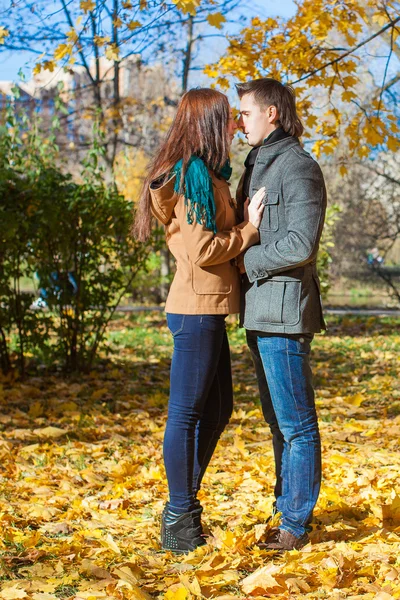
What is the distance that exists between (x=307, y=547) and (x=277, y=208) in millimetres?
1326

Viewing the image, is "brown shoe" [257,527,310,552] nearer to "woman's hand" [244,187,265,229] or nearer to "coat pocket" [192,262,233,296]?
"coat pocket" [192,262,233,296]

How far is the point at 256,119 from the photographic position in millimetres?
2811

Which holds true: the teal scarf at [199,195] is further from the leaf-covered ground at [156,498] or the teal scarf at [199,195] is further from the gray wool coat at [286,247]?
the leaf-covered ground at [156,498]

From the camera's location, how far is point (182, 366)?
2.83 meters

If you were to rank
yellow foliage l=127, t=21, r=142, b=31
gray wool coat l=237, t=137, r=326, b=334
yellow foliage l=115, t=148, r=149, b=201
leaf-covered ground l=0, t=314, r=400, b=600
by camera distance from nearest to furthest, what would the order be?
leaf-covered ground l=0, t=314, r=400, b=600 < gray wool coat l=237, t=137, r=326, b=334 < yellow foliage l=127, t=21, r=142, b=31 < yellow foliage l=115, t=148, r=149, b=201

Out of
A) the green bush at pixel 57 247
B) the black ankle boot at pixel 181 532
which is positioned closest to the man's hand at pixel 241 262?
the black ankle boot at pixel 181 532

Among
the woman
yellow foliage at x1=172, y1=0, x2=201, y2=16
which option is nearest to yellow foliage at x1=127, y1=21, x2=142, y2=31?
yellow foliage at x1=172, y1=0, x2=201, y2=16

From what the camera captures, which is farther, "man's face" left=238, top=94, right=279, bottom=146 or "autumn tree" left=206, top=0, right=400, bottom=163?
"autumn tree" left=206, top=0, right=400, bottom=163

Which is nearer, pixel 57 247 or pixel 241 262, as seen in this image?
pixel 241 262

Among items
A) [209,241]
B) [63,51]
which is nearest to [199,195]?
[209,241]

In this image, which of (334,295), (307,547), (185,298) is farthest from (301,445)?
(334,295)

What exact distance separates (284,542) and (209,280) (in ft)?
3.50

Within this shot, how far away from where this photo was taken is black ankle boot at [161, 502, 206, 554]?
2.90m

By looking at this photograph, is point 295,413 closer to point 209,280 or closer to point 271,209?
point 209,280
